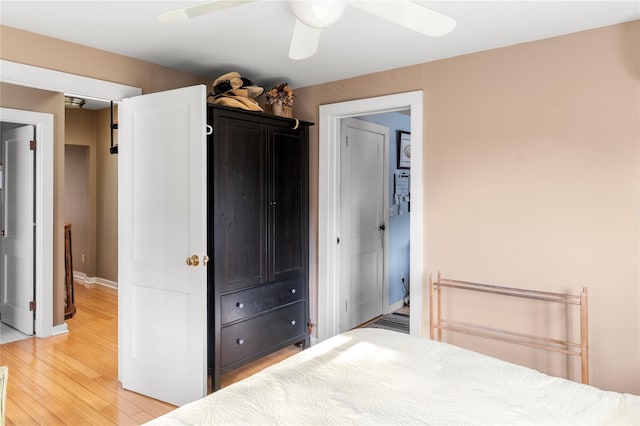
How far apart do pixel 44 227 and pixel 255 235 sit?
2.28 m

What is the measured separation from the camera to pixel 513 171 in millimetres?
2768

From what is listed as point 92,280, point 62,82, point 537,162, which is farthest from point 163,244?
point 92,280

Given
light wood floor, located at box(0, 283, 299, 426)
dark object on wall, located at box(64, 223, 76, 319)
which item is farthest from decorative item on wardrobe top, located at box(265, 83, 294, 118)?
dark object on wall, located at box(64, 223, 76, 319)

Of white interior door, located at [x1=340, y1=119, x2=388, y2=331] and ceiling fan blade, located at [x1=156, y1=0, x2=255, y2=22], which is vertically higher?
ceiling fan blade, located at [x1=156, y1=0, x2=255, y2=22]

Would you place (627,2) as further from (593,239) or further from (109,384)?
(109,384)

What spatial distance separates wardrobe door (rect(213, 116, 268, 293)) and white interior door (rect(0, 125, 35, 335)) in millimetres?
2351

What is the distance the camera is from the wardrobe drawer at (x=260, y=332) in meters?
2.94

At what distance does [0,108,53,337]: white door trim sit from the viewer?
13.1 feet

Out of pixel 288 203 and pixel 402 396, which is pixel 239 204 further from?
pixel 402 396

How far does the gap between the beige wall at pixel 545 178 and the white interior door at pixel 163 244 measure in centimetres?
164

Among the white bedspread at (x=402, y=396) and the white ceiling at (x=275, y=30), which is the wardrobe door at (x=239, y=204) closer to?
the white ceiling at (x=275, y=30)

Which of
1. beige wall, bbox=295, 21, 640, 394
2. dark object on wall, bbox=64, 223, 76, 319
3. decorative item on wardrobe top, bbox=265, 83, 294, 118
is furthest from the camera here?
dark object on wall, bbox=64, 223, 76, 319

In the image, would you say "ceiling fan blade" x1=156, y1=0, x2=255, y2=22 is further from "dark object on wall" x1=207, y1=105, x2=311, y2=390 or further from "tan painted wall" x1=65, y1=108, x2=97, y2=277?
"tan painted wall" x1=65, y1=108, x2=97, y2=277

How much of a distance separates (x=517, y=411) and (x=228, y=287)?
78.7 inches
